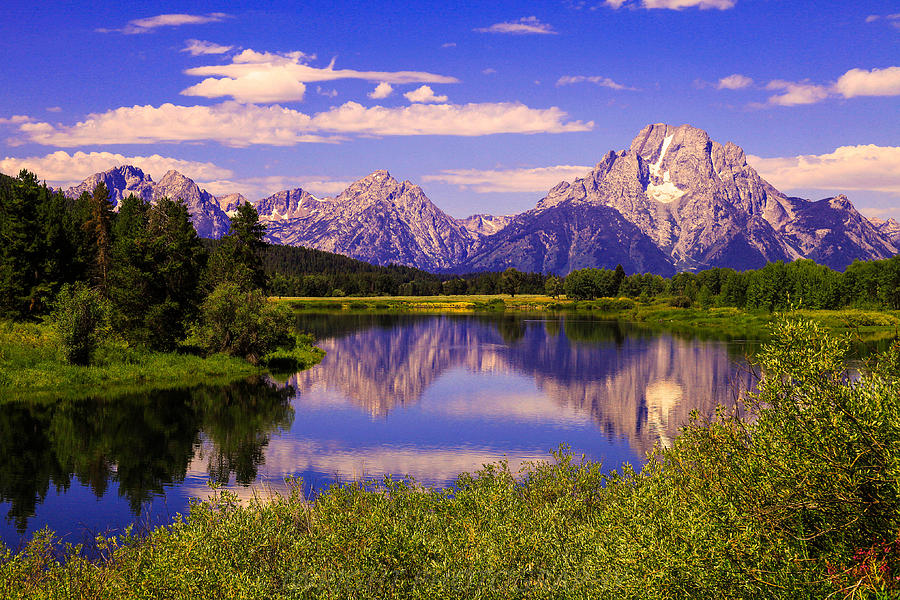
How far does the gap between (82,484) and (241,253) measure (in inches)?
2582

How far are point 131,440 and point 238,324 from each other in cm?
3174

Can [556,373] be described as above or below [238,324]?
below

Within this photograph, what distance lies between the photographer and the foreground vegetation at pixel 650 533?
12.0m

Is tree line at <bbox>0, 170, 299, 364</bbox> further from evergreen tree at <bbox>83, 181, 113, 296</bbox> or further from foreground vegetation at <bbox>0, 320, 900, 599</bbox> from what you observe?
foreground vegetation at <bbox>0, 320, 900, 599</bbox>

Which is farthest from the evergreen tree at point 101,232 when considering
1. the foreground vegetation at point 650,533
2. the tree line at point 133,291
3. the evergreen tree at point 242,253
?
the foreground vegetation at point 650,533

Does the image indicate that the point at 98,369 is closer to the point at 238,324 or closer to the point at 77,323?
the point at 77,323

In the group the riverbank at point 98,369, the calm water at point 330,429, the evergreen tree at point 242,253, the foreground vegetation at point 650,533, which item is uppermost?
the evergreen tree at point 242,253

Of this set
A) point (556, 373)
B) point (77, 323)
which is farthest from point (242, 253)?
point (556, 373)

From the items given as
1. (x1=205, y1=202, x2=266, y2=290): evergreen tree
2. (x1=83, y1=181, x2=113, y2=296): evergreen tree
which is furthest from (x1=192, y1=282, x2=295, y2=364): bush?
(x1=83, y1=181, x2=113, y2=296): evergreen tree

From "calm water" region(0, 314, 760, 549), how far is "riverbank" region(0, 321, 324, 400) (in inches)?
171

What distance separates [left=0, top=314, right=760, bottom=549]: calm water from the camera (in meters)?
36.6

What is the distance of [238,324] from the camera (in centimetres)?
7762

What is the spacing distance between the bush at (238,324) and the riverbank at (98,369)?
2.15 m

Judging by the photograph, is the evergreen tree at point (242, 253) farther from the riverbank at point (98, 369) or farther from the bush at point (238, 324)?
the riverbank at point (98, 369)
